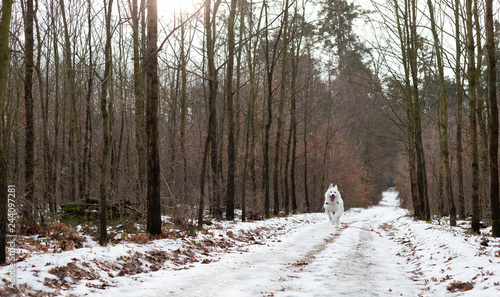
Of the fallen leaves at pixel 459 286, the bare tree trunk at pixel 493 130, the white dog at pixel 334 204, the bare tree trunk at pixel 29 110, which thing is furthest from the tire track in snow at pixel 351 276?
the bare tree trunk at pixel 29 110

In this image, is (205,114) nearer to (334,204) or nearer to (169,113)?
(169,113)

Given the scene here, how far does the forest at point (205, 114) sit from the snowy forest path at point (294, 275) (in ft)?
8.44

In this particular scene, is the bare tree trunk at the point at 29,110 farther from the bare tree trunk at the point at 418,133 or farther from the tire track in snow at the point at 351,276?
the bare tree trunk at the point at 418,133

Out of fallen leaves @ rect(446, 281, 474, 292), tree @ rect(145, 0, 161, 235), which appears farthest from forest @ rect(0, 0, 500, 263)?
fallen leaves @ rect(446, 281, 474, 292)

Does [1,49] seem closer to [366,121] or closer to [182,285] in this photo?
[182,285]

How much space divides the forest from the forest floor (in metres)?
0.98

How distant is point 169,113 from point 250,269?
64.8ft

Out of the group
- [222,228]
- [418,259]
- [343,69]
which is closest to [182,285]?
[418,259]

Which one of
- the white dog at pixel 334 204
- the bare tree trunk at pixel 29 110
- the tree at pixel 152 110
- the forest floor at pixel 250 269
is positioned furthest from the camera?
the white dog at pixel 334 204

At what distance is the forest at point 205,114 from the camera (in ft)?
36.1

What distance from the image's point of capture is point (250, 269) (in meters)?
7.39

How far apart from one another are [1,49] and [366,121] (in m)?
42.0

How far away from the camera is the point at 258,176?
101ft

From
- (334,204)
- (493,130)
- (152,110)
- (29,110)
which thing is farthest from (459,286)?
(334,204)
